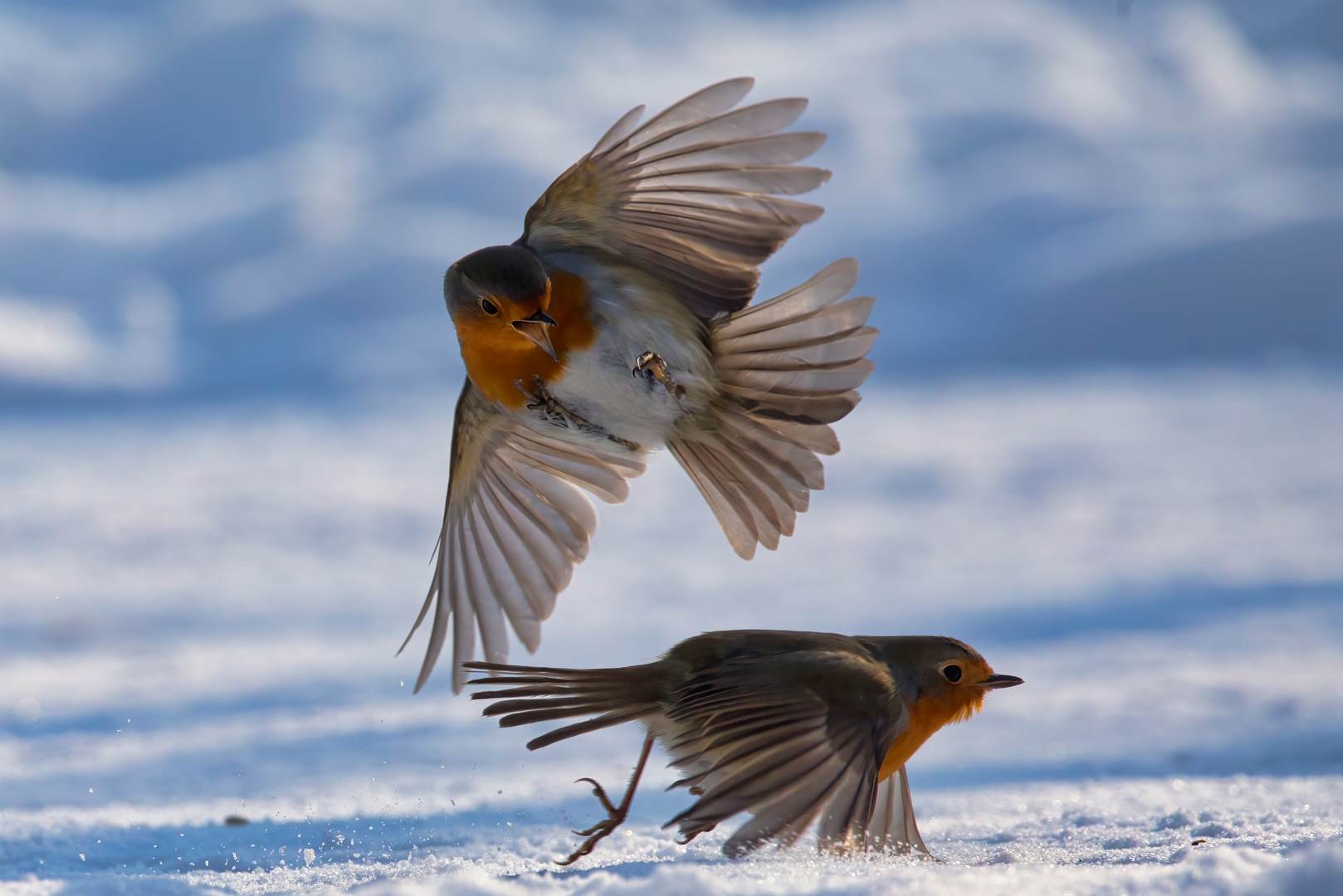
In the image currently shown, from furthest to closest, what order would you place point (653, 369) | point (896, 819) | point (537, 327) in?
point (896, 819) < point (653, 369) < point (537, 327)

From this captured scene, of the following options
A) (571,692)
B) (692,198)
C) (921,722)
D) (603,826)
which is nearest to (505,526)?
(571,692)

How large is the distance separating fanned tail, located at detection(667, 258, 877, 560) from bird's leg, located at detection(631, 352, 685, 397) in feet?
0.54

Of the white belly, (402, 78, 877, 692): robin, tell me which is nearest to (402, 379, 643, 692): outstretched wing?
(402, 78, 877, 692): robin

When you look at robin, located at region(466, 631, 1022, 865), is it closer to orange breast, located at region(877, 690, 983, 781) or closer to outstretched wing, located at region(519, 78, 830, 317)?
orange breast, located at region(877, 690, 983, 781)

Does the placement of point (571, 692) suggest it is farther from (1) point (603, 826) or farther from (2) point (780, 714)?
(2) point (780, 714)

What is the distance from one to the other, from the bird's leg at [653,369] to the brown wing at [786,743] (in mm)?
541

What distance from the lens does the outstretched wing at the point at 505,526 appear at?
10.1ft

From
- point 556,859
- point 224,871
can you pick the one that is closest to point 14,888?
point 224,871

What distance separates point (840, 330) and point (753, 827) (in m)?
0.98

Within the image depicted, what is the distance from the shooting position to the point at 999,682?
263cm

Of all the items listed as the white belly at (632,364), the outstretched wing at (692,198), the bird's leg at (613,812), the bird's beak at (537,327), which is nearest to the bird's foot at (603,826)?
the bird's leg at (613,812)

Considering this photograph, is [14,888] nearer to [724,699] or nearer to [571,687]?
[571,687]

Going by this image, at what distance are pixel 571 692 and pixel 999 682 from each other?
2.78 feet

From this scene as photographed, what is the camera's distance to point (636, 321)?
2.47 metres
